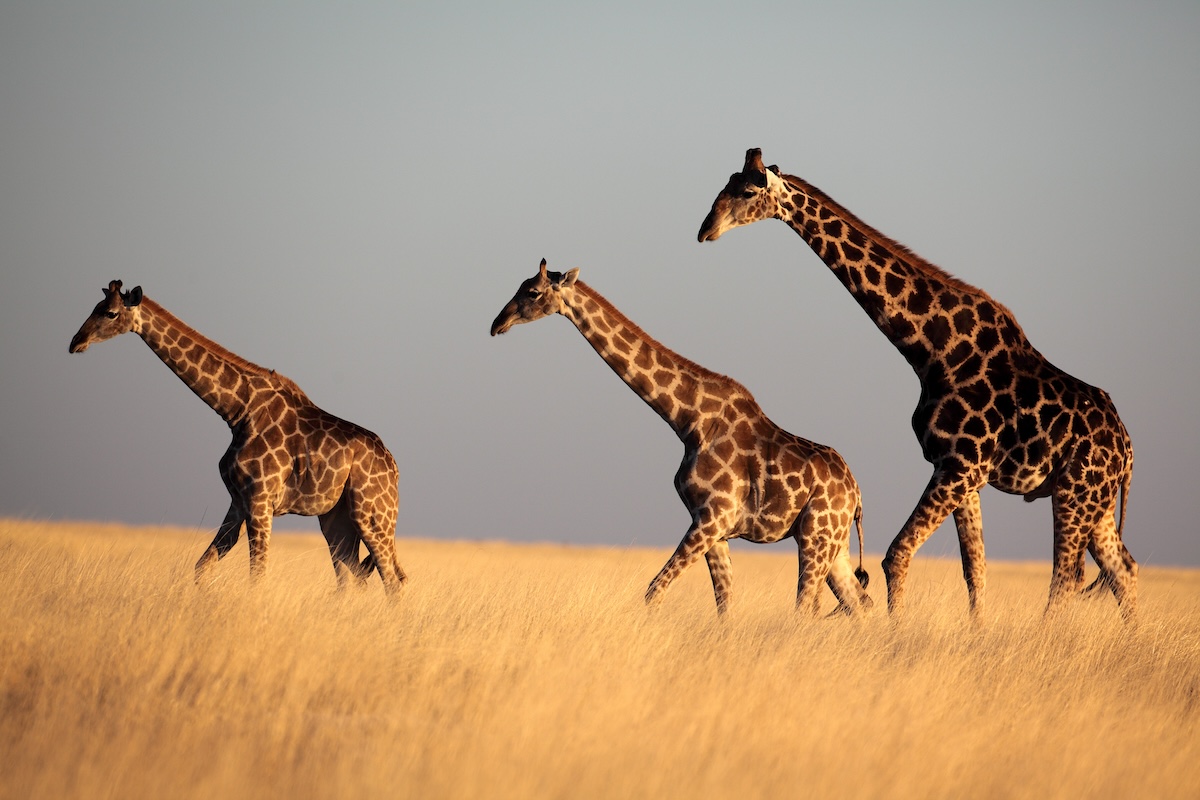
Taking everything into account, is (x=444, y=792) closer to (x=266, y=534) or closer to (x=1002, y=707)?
(x=1002, y=707)

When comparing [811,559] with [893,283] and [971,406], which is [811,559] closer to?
[971,406]

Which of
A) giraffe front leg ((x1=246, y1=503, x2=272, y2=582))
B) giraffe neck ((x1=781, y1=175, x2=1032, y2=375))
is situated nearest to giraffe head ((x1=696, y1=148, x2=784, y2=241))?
giraffe neck ((x1=781, y1=175, x2=1032, y2=375))

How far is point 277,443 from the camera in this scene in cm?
1441

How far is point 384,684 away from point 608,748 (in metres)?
1.92

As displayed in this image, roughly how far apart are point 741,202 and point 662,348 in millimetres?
1718

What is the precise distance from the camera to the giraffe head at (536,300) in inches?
525

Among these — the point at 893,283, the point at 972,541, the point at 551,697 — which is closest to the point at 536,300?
the point at 893,283

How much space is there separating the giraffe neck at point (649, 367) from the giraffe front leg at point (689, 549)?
1.11m

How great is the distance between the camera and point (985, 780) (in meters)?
8.05

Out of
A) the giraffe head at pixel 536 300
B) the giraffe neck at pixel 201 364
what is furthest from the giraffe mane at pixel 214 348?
the giraffe head at pixel 536 300

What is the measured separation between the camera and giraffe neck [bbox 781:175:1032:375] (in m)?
13.1

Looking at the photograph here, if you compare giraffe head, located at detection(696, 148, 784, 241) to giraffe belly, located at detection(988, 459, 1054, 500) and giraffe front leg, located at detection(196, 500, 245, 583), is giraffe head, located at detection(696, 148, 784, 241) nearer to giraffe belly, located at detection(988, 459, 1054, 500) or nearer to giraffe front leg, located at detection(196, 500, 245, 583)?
giraffe belly, located at detection(988, 459, 1054, 500)

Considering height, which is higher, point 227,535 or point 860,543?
point 860,543

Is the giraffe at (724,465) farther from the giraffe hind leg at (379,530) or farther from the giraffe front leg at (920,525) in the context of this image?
the giraffe hind leg at (379,530)
